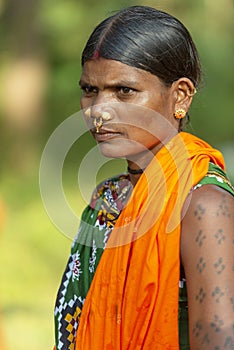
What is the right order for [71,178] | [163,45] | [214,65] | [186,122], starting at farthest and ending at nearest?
[214,65] → [71,178] → [186,122] → [163,45]

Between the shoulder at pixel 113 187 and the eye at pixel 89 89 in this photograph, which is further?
the shoulder at pixel 113 187

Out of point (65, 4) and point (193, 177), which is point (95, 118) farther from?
point (65, 4)

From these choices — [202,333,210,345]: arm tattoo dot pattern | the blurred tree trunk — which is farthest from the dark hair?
the blurred tree trunk

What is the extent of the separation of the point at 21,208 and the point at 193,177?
7.38m

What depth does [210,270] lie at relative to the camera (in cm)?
224

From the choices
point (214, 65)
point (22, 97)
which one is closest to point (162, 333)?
point (22, 97)

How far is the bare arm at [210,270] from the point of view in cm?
223

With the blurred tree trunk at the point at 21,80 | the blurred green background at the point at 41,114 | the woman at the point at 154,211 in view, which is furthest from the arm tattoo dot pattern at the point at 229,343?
the blurred tree trunk at the point at 21,80

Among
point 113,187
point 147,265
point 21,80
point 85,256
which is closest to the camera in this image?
point 147,265

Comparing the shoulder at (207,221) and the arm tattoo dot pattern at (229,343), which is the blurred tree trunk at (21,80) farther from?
the arm tattoo dot pattern at (229,343)

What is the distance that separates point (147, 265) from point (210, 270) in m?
0.22

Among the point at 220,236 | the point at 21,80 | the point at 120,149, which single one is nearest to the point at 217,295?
the point at 220,236

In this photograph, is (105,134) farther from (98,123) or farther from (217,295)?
(217,295)

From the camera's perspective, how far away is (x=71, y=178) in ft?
34.8
